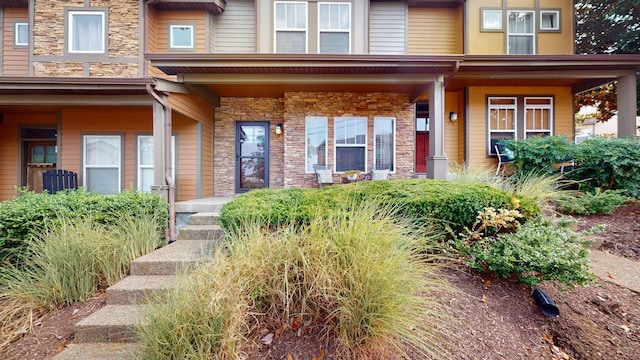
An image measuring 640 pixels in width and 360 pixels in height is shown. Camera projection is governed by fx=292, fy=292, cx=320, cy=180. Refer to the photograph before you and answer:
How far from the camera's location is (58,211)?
3850mm

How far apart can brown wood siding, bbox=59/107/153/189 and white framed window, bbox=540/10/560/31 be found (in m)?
11.1

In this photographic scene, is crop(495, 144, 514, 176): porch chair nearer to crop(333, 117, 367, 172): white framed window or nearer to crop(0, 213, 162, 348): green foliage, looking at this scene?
crop(333, 117, 367, 172): white framed window

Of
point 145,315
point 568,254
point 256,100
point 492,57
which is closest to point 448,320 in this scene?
point 568,254

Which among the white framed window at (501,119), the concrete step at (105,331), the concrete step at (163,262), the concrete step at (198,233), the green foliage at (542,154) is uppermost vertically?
the white framed window at (501,119)

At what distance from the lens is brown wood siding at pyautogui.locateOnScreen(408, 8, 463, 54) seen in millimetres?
8477

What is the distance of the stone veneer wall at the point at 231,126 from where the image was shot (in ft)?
25.3

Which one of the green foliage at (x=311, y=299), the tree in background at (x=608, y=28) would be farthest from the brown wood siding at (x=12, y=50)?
the tree in background at (x=608, y=28)

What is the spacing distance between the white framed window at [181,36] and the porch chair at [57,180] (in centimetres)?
400

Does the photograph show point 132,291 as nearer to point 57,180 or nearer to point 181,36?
point 57,180

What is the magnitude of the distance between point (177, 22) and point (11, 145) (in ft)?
18.7

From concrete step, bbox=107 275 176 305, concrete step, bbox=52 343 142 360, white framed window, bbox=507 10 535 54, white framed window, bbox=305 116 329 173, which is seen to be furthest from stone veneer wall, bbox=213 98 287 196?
white framed window, bbox=507 10 535 54

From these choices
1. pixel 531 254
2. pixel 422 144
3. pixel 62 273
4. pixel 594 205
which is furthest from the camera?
pixel 422 144

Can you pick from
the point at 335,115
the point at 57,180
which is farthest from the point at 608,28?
the point at 57,180

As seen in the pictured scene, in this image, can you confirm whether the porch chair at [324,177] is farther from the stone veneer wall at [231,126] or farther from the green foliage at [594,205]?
the green foliage at [594,205]
